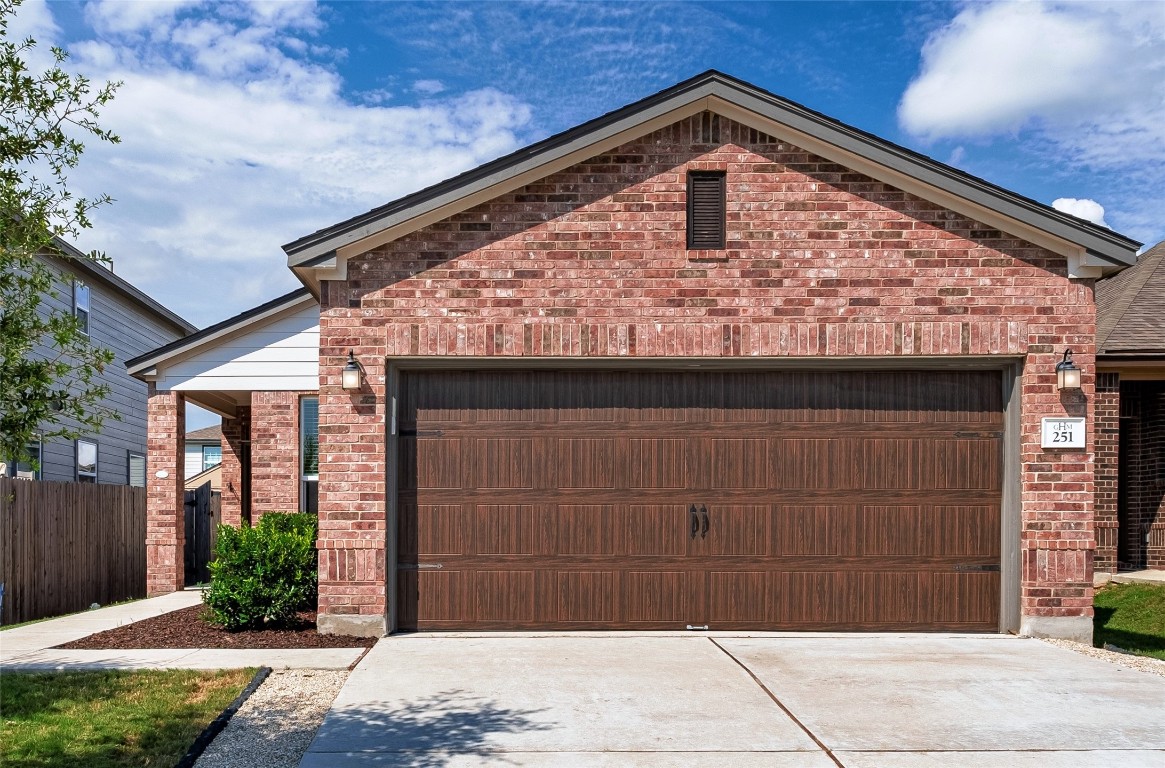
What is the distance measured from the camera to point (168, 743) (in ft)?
18.7

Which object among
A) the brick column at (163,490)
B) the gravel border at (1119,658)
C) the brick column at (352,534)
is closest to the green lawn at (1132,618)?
the gravel border at (1119,658)

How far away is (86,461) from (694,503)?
14.3 m

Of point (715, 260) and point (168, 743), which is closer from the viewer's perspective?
point (168, 743)

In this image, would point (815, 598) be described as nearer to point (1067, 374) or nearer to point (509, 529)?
point (509, 529)

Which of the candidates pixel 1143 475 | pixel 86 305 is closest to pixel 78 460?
pixel 86 305

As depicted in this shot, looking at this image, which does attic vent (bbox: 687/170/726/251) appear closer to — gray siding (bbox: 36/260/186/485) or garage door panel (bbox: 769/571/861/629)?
garage door panel (bbox: 769/571/861/629)

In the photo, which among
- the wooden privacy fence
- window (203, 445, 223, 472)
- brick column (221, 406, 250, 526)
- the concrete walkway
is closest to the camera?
the concrete walkway

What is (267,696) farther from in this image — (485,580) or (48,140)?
(48,140)

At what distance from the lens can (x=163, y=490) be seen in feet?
45.3

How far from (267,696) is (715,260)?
544 cm

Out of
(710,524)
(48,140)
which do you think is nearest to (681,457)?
(710,524)

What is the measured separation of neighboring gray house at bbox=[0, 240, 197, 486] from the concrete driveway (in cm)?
1185

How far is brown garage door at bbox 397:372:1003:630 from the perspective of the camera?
30.3ft

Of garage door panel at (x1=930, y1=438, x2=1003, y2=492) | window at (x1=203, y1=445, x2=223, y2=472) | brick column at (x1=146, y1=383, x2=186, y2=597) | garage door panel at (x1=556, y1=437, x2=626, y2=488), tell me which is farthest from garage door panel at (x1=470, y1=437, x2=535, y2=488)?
window at (x1=203, y1=445, x2=223, y2=472)
